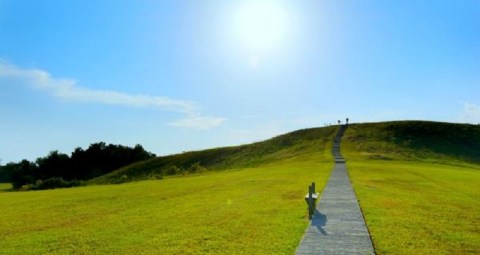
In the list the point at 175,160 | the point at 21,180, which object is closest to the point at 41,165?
the point at 21,180

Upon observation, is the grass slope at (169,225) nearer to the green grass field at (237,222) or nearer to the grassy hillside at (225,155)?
the green grass field at (237,222)

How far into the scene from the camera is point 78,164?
120875 mm

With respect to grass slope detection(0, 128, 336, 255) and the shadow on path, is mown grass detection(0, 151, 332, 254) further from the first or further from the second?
the shadow on path

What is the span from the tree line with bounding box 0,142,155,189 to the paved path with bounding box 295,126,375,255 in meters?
106

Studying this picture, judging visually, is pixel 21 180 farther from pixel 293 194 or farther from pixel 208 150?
pixel 293 194

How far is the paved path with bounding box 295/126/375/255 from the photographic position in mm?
11297

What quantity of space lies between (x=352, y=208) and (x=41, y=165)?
121216mm

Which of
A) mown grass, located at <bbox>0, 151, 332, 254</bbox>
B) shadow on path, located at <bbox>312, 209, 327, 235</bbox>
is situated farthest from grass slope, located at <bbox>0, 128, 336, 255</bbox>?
shadow on path, located at <bbox>312, 209, 327, 235</bbox>

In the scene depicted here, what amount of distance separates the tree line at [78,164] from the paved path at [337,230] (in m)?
106

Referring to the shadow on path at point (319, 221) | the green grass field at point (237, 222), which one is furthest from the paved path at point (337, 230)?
the green grass field at point (237, 222)

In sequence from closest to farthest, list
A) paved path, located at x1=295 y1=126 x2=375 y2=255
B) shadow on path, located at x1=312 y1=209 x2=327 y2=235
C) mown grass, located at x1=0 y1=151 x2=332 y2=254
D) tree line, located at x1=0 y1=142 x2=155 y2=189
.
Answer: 1. paved path, located at x1=295 y1=126 x2=375 y2=255
2. mown grass, located at x1=0 y1=151 x2=332 y2=254
3. shadow on path, located at x1=312 y1=209 x2=327 y2=235
4. tree line, located at x1=0 y1=142 x2=155 y2=189

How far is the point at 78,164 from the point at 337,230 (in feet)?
401

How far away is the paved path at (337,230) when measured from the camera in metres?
11.3

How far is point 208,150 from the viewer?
103 meters
